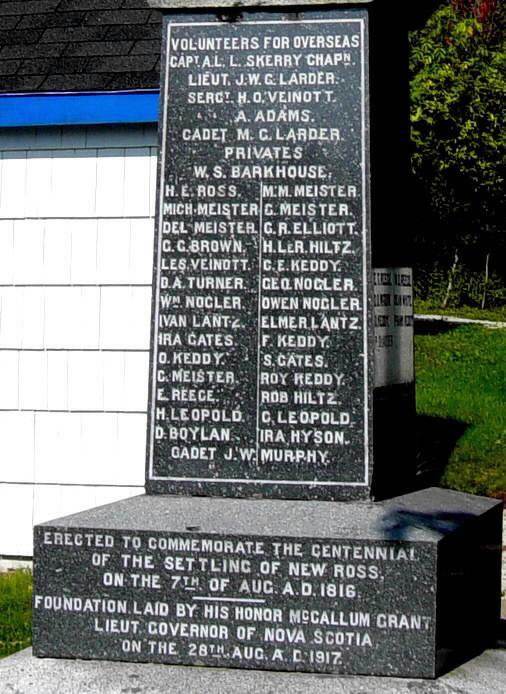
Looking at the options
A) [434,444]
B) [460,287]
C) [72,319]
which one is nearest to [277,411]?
[72,319]

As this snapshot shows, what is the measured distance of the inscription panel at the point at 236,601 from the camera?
4.48 m

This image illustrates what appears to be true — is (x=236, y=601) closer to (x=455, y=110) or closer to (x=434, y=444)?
(x=434, y=444)

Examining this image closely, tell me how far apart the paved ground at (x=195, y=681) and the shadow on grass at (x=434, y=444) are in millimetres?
6360

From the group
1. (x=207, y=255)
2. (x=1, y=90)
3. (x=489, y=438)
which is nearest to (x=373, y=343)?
(x=207, y=255)

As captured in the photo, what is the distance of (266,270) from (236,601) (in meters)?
1.27

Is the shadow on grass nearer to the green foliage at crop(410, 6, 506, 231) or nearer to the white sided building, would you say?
the white sided building

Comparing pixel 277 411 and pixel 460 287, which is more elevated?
pixel 460 287

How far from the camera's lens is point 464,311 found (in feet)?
83.3

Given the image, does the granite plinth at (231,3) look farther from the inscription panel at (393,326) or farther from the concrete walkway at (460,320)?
the concrete walkway at (460,320)

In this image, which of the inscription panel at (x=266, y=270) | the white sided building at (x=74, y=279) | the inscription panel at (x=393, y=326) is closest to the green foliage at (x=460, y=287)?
the white sided building at (x=74, y=279)

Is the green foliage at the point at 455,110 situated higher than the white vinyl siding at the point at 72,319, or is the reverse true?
the green foliage at the point at 455,110

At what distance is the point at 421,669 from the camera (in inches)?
176

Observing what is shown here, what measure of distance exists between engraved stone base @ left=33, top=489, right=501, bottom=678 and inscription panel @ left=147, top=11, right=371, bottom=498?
11.4 inches

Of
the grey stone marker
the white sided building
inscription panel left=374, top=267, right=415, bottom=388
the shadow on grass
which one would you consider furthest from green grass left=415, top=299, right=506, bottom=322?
the grey stone marker
